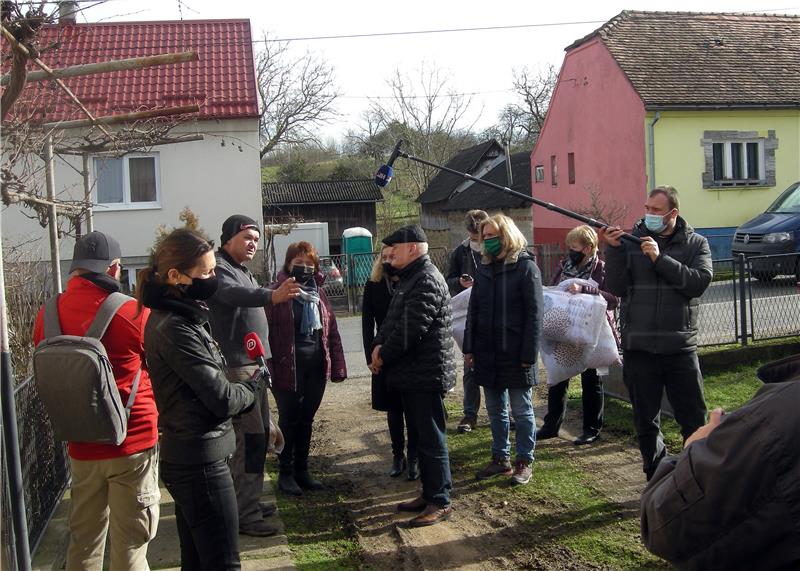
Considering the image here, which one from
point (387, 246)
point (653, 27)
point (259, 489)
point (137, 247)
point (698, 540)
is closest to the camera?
point (698, 540)

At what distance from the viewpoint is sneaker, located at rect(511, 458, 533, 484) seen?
6.02 meters

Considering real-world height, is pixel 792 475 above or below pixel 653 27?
below

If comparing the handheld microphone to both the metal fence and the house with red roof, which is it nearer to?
the metal fence

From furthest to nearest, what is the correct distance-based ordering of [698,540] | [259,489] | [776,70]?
[776,70]
[259,489]
[698,540]

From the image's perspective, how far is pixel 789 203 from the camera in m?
17.6

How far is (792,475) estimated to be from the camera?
167 centimetres

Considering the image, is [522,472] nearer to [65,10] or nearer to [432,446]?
[432,446]

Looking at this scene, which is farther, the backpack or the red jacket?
the red jacket

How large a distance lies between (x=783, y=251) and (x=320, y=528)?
13.9 metres

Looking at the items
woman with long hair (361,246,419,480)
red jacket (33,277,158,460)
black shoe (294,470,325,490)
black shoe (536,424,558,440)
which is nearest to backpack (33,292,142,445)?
red jacket (33,277,158,460)

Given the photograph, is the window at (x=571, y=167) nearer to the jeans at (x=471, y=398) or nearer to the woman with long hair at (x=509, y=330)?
the jeans at (x=471, y=398)

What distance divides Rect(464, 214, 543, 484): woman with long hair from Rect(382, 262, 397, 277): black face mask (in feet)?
2.24

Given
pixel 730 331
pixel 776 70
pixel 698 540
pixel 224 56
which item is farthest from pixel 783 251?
pixel 698 540

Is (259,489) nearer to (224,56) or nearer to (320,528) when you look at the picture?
(320,528)
